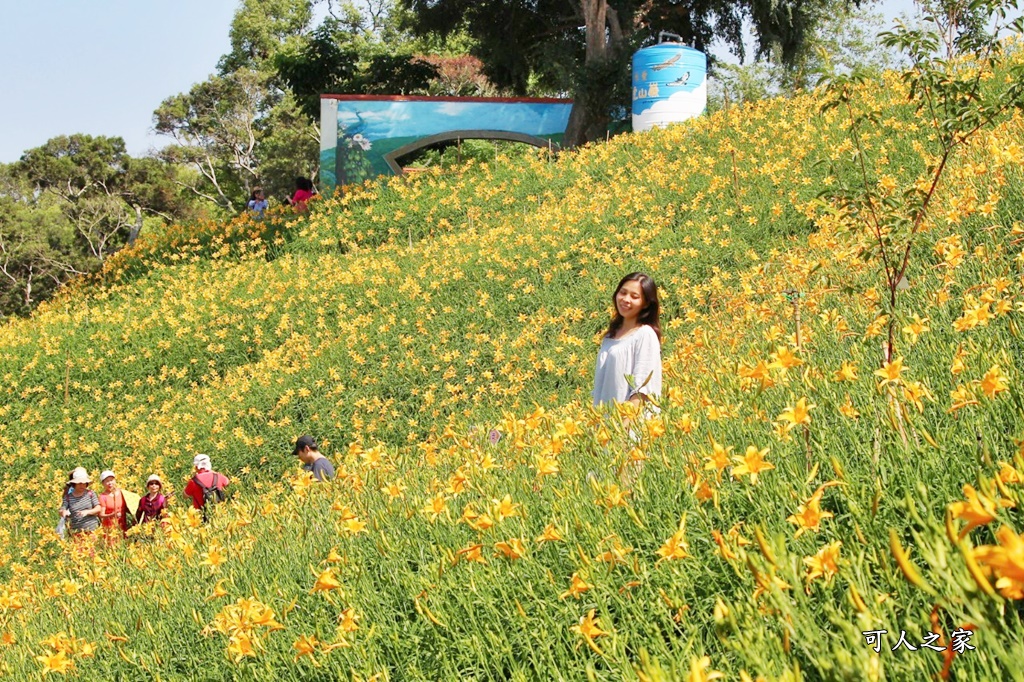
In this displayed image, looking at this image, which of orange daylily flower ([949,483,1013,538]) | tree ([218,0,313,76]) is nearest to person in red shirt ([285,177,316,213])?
orange daylily flower ([949,483,1013,538])

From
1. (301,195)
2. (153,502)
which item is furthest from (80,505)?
(301,195)

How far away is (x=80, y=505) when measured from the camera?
7.32m

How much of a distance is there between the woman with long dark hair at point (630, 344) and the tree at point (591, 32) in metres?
14.1

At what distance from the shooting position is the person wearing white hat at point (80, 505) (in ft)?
23.8

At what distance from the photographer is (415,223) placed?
44.0 feet

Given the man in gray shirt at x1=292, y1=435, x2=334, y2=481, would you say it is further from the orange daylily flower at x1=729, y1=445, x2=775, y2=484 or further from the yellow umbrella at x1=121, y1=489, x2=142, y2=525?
the orange daylily flower at x1=729, y1=445, x2=775, y2=484

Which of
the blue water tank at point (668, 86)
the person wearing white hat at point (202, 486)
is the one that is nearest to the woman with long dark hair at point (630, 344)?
the person wearing white hat at point (202, 486)

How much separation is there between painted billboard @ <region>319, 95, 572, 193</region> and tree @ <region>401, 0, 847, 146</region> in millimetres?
791

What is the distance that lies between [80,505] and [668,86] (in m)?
11.2

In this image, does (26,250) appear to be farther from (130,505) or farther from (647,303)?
(647,303)

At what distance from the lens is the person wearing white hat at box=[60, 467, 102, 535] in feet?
23.8

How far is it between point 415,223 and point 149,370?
4.29m

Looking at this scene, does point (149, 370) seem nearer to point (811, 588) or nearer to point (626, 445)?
point (626, 445)

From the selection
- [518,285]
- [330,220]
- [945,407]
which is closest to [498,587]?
[945,407]
